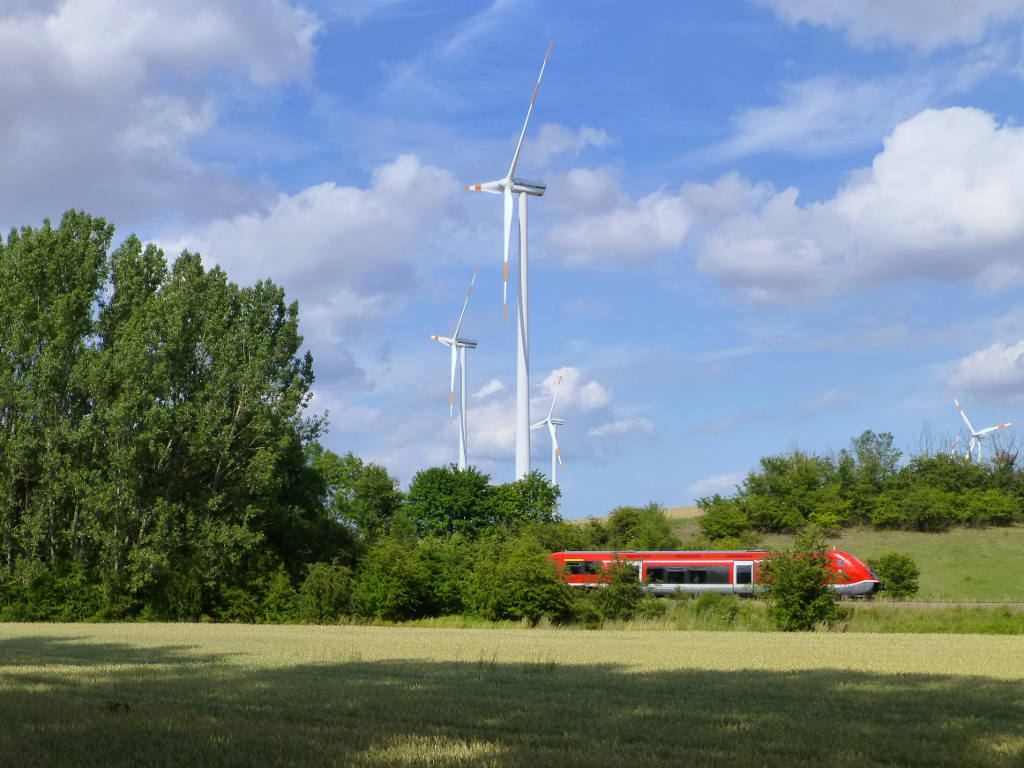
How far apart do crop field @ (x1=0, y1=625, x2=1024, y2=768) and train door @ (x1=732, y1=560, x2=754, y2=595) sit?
1124 inches

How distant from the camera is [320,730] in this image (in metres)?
10.0

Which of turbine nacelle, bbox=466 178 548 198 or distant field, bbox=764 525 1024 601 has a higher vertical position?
turbine nacelle, bbox=466 178 548 198

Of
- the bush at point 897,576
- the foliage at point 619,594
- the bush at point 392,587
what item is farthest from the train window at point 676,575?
the bush at point 392,587

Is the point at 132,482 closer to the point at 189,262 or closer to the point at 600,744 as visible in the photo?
the point at 189,262

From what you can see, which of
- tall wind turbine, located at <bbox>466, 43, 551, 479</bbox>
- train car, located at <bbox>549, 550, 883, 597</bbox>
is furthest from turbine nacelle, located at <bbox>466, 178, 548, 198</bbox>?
train car, located at <bbox>549, 550, 883, 597</bbox>

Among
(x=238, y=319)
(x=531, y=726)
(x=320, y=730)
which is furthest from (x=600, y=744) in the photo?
(x=238, y=319)

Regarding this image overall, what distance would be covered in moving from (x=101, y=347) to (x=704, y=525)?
48.8 m

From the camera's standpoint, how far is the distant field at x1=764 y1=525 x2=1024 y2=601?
65.2m

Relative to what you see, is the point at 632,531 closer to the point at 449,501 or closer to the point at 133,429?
the point at 449,501

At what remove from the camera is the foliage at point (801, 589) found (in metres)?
35.8

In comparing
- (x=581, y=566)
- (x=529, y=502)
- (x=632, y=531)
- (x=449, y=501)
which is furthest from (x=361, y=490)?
(x=581, y=566)

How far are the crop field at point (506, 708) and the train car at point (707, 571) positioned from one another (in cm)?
2871

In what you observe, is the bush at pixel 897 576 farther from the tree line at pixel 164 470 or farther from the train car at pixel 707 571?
the tree line at pixel 164 470

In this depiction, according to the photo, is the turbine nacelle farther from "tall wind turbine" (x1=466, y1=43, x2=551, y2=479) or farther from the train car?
the train car
